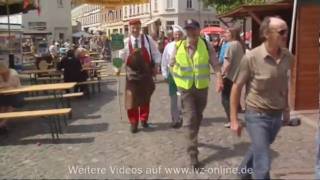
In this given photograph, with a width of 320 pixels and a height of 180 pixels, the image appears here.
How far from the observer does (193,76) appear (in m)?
6.75

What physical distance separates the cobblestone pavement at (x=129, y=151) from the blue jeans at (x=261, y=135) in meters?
1.21

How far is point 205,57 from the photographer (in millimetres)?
6773

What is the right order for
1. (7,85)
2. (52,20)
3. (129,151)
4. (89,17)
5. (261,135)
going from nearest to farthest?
(261,135), (129,151), (7,85), (52,20), (89,17)

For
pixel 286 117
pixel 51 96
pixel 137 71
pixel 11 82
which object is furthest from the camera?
pixel 51 96

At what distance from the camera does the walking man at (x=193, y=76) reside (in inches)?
262

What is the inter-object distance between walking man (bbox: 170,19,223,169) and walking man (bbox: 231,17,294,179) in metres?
1.58

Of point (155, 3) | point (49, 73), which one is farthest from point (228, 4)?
point (155, 3)

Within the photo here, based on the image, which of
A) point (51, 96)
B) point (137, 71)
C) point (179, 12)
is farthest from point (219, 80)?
point (179, 12)

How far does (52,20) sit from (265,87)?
54.0 metres

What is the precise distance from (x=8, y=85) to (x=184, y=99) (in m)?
4.40

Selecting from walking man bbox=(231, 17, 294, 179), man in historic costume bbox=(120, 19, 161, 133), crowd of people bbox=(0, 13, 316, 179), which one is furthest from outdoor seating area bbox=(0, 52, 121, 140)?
walking man bbox=(231, 17, 294, 179)

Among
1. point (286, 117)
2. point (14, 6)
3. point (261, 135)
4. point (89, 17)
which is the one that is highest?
point (89, 17)

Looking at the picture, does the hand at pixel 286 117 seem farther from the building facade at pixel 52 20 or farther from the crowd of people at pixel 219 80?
the building facade at pixel 52 20

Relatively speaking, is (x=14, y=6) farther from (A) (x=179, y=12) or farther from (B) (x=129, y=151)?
(A) (x=179, y=12)
